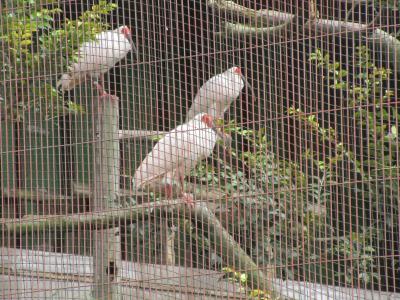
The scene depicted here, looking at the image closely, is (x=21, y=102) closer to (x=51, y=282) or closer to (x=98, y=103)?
(x=98, y=103)

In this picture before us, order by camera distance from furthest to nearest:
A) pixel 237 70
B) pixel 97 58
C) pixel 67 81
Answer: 1. pixel 237 70
2. pixel 97 58
3. pixel 67 81

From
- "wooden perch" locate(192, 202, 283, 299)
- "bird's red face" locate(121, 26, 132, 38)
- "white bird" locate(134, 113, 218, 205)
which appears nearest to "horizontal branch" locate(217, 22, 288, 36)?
"white bird" locate(134, 113, 218, 205)

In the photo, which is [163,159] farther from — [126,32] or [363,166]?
[363,166]

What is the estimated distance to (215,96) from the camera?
5414mm

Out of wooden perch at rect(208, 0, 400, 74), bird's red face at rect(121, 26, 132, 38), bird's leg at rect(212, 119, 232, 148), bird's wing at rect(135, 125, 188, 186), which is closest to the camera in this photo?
wooden perch at rect(208, 0, 400, 74)

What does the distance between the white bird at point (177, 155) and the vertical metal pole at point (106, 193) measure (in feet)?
0.61

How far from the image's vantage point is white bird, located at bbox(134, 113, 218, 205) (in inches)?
181

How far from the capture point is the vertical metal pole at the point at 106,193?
448 centimetres

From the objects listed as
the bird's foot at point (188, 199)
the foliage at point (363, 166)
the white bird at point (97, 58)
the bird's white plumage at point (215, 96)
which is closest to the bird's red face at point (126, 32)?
the white bird at point (97, 58)

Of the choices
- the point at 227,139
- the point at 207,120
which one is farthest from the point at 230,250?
the point at 227,139

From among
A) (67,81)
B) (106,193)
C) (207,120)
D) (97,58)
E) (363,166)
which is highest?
(97,58)

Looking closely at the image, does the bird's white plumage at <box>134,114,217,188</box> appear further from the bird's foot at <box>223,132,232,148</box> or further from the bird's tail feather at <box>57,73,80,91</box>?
the bird's tail feather at <box>57,73,80,91</box>

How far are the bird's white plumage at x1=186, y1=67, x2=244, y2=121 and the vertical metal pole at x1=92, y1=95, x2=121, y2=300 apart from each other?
831mm

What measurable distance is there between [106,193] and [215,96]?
1205 millimetres
